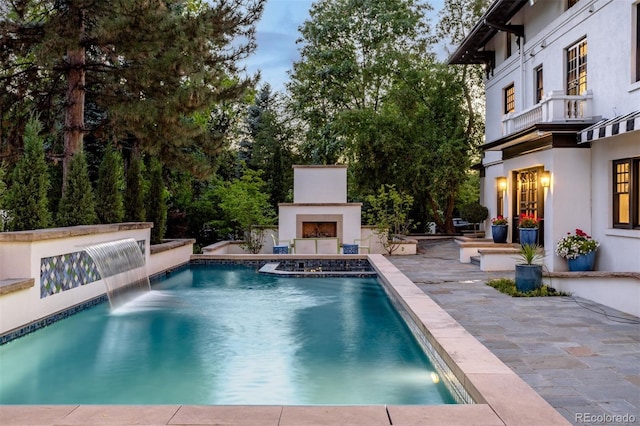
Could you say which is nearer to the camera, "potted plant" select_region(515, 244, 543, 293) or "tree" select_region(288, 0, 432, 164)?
"potted plant" select_region(515, 244, 543, 293)

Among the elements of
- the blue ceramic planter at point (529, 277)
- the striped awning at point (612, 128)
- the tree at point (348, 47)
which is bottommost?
the blue ceramic planter at point (529, 277)

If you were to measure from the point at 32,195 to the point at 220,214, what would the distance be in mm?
11377

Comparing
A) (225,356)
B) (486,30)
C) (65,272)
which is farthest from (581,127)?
(65,272)

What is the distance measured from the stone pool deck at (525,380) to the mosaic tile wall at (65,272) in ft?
16.1

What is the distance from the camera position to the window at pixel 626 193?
9.52 metres

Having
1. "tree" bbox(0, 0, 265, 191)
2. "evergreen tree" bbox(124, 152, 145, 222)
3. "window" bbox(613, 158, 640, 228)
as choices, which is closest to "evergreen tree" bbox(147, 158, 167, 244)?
"tree" bbox(0, 0, 265, 191)

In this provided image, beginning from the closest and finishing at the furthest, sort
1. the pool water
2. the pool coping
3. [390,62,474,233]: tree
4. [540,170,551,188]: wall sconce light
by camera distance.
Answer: the pool coping, the pool water, [540,170,551,188]: wall sconce light, [390,62,474,233]: tree

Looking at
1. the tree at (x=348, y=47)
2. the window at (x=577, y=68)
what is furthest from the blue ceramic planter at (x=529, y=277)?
the tree at (x=348, y=47)

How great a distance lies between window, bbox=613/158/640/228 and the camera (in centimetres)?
952

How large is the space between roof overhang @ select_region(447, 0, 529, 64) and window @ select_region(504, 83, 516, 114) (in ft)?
6.08

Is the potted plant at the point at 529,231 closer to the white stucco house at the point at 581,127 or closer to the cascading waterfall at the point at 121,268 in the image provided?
the white stucco house at the point at 581,127

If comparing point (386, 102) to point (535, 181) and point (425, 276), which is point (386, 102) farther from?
point (425, 276)

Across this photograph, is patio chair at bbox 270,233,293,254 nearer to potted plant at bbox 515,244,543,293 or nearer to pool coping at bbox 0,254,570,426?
potted plant at bbox 515,244,543,293

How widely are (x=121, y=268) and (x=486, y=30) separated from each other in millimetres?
12948
